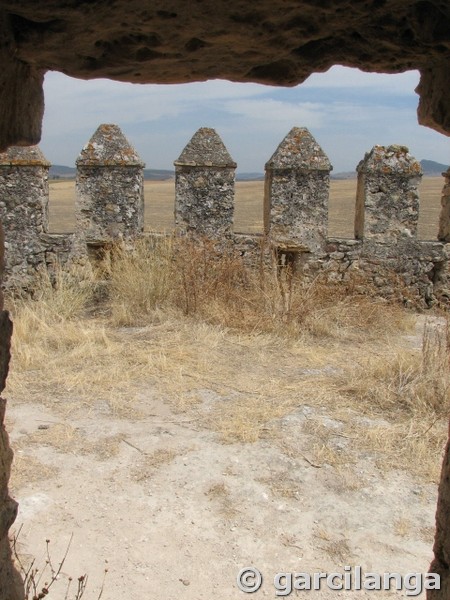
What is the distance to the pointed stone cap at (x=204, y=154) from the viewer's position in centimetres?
808

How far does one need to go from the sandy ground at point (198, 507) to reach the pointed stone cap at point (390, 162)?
4516 millimetres

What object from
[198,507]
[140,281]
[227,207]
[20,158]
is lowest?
[198,507]

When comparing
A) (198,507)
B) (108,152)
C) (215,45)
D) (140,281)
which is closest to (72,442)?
(198,507)

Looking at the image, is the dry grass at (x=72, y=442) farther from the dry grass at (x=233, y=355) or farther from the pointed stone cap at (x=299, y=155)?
the pointed stone cap at (x=299, y=155)

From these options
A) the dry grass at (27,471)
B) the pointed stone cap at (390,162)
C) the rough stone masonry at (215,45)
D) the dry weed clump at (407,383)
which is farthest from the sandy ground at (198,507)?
the pointed stone cap at (390,162)

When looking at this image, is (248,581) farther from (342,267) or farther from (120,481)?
(342,267)

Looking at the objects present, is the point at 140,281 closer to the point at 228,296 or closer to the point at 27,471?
the point at 228,296

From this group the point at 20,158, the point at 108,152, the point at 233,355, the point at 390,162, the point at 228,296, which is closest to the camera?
the point at 233,355

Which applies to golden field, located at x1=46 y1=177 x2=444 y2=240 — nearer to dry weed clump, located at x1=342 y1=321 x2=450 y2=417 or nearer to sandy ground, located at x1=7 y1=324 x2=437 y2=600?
dry weed clump, located at x1=342 y1=321 x2=450 y2=417

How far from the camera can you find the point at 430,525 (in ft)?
11.5

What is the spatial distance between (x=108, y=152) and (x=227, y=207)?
1.75 m

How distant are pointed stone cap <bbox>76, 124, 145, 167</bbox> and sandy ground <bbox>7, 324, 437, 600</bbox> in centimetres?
427

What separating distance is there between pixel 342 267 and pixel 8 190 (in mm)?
4646

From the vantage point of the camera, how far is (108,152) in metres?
8.05
